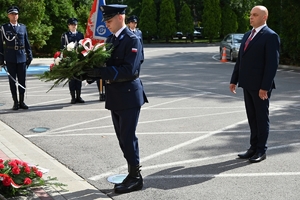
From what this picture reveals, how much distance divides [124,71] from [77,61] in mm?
484

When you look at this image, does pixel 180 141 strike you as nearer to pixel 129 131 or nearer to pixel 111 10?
pixel 129 131

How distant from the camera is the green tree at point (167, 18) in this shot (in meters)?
48.8

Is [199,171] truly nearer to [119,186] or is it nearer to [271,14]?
[119,186]

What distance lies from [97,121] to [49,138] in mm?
1517

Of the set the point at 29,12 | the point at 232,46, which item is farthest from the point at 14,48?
the point at 232,46

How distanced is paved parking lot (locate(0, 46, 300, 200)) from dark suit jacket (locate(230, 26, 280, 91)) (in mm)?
1064


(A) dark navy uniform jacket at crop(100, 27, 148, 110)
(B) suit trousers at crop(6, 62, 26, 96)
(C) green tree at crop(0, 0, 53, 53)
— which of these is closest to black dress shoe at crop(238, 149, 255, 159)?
(A) dark navy uniform jacket at crop(100, 27, 148, 110)

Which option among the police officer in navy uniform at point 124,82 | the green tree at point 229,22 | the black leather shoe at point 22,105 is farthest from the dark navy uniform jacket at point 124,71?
the green tree at point 229,22

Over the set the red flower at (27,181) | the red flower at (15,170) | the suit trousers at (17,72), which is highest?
the suit trousers at (17,72)

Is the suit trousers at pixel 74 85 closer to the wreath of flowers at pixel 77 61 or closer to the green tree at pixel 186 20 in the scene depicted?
the wreath of flowers at pixel 77 61

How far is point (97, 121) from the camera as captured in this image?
9.23 m

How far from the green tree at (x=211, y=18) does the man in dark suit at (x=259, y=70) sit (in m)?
42.8

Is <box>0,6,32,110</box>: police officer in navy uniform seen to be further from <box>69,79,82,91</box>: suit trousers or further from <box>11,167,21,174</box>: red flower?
<box>11,167,21,174</box>: red flower

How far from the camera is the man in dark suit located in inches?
237
